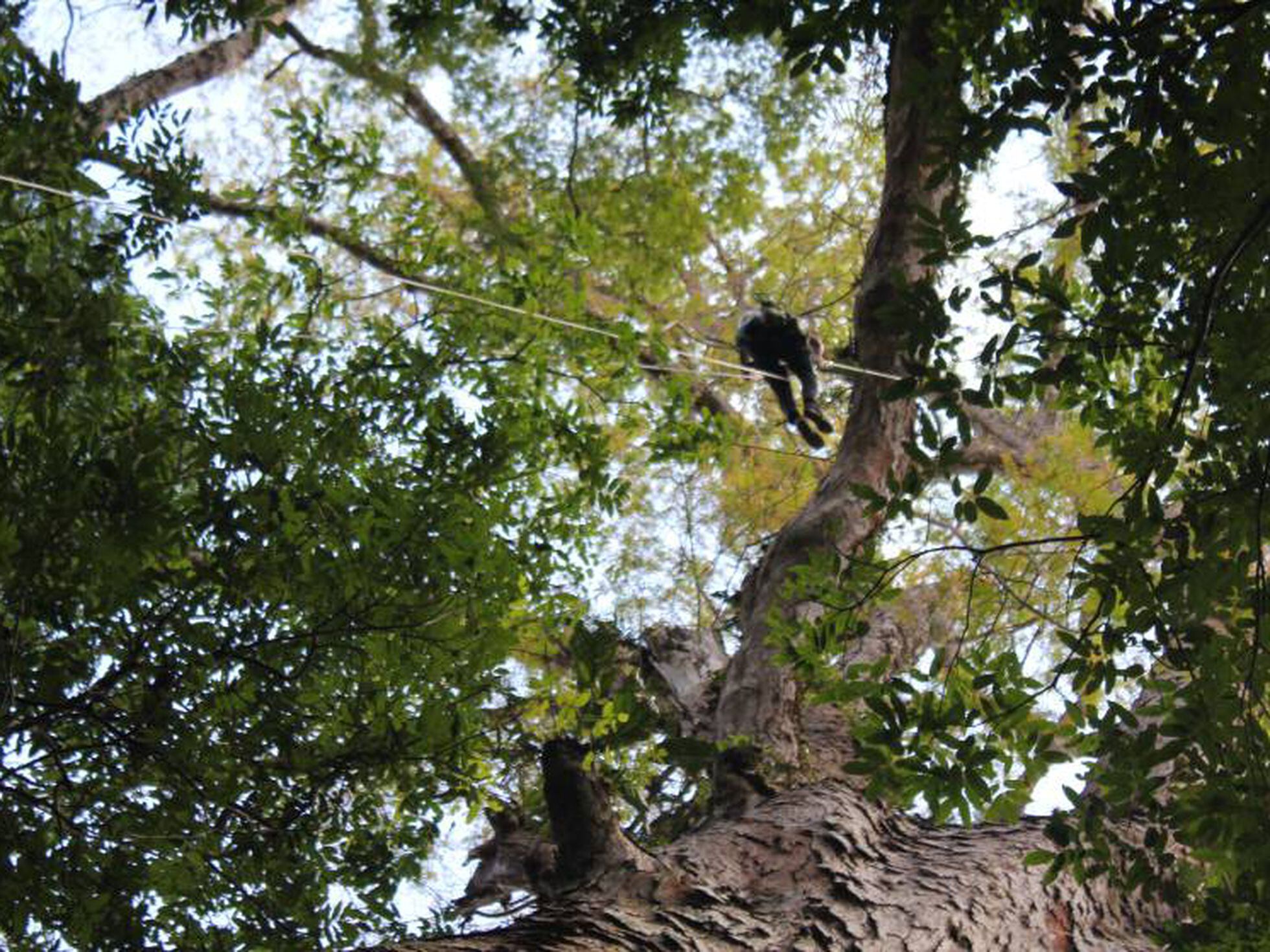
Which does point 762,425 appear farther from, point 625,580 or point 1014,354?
point 1014,354

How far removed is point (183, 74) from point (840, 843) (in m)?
6.84

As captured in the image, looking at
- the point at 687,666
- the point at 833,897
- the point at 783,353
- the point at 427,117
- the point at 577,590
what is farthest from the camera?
the point at 427,117

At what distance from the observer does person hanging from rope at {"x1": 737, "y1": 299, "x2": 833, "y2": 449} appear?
5.09 metres

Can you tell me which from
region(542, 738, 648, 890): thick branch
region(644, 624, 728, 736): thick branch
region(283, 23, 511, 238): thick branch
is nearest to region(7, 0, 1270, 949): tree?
region(542, 738, 648, 890): thick branch

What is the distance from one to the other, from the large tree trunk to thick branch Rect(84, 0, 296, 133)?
4642 mm

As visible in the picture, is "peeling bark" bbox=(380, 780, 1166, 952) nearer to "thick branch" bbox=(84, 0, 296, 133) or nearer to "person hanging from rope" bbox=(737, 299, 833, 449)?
"person hanging from rope" bbox=(737, 299, 833, 449)

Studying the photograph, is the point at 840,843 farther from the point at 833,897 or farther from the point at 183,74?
the point at 183,74

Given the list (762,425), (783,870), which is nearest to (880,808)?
(783,870)

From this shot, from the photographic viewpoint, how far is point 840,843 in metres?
3.21

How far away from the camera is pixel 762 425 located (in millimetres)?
8914

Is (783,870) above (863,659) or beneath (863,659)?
beneath

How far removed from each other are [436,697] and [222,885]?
668mm

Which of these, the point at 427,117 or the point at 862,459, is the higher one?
the point at 427,117

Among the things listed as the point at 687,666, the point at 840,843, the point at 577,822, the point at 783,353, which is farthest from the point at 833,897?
the point at 783,353
